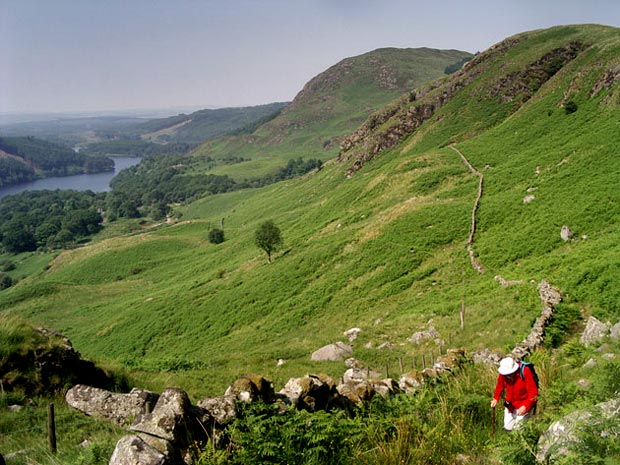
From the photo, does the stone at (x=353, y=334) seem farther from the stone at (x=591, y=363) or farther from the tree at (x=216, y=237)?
the tree at (x=216, y=237)

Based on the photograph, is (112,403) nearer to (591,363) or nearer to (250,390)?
(250,390)

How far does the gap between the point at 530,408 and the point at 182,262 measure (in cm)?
10356

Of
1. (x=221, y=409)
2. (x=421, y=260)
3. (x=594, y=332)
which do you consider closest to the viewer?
(x=221, y=409)

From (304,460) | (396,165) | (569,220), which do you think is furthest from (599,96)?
(304,460)

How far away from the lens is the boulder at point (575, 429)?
198 inches

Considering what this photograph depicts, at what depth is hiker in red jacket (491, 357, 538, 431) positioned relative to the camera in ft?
27.0

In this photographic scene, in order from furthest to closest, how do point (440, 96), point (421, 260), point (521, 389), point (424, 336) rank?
point (440, 96) → point (421, 260) → point (424, 336) → point (521, 389)

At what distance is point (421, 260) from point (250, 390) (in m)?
35.1

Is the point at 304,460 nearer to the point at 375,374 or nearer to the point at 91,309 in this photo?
the point at 375,374

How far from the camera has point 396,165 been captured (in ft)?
244

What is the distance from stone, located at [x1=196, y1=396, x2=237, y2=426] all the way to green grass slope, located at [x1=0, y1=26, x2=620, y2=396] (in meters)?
11.1

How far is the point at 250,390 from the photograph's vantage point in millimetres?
8992

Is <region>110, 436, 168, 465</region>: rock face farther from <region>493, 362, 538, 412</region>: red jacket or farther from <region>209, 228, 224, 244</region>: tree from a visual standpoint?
<region>209, 228, 224, 244</region>: tree

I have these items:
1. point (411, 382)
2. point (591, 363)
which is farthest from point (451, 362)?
point (591, 363)
